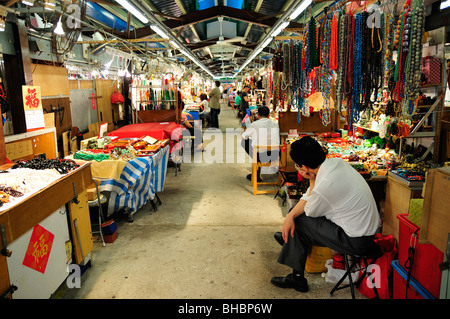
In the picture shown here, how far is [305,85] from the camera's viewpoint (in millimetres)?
5199

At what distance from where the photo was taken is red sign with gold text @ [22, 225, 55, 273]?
7.41 feet

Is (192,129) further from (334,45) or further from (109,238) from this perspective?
(334,45)

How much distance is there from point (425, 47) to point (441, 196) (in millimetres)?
2735

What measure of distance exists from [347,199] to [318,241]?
1.59 feet

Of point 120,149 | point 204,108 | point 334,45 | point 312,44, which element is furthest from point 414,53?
point 204,108

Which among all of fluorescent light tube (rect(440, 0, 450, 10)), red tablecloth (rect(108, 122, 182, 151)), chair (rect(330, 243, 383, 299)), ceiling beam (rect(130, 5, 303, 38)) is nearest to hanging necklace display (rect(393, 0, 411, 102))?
fluorescent light tube (rect(440, 0, 450, 10))

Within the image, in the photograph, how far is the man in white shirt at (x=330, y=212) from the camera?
2.44 metres

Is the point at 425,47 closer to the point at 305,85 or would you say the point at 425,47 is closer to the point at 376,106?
the point at 376,106

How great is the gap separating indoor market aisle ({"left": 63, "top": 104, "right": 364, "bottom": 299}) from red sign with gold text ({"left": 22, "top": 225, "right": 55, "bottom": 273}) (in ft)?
1.98

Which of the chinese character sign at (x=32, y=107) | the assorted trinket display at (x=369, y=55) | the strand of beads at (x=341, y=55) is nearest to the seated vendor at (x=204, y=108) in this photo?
the assorted trinket display at (x=369, y=55)

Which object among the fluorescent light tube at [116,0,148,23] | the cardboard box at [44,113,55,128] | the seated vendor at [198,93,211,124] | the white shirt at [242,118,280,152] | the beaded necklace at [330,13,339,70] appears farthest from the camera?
the seated vendor at [198,93,211,124]

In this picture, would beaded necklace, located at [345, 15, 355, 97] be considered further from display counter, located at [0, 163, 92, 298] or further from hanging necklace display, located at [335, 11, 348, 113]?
display counter, located at [0, 163, 92, 298]

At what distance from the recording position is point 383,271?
2645 mm
